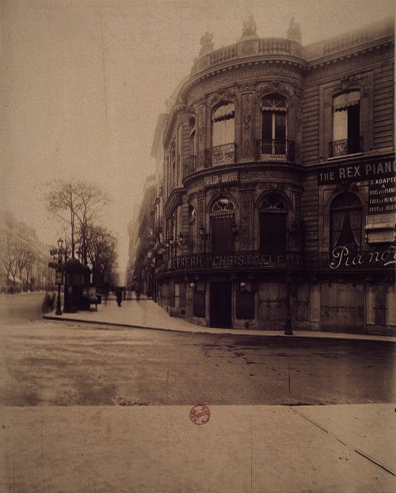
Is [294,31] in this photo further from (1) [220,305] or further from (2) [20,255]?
(1) [220,305]

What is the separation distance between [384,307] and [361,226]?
320 centimetres

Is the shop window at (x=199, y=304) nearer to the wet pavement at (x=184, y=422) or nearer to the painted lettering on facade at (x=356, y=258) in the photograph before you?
the painted lettering on facade at (x=356, y=258)

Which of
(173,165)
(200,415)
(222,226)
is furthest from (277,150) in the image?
(200,415)

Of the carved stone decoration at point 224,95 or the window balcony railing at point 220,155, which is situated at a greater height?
the carved stone decoration at point 224,95

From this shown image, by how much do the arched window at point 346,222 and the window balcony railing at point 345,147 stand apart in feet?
5.52

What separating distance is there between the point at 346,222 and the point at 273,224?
3.02 metres

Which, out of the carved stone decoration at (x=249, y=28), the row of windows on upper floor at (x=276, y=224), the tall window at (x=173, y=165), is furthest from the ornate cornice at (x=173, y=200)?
the carved stone decoration at (x=249, y=28)

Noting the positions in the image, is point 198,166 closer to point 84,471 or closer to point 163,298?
point 163,298

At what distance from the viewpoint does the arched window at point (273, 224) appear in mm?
20062

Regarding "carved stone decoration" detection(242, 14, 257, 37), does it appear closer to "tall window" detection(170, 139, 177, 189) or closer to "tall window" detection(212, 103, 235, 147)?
"tall window" detection(212, 103, 235, 147)

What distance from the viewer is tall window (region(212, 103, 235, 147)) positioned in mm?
20750

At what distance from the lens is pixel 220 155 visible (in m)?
21.0

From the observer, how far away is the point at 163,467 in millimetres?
4973

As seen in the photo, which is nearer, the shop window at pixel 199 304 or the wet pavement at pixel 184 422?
the wet pavement at pixel 184 422
